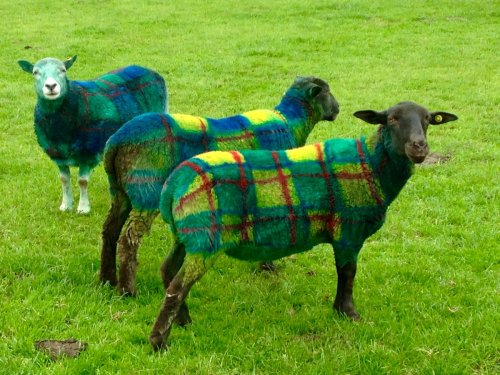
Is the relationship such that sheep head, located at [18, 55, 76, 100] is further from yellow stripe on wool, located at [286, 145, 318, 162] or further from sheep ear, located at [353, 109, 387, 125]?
sheep ear, located at [353, 109, 387, 125]

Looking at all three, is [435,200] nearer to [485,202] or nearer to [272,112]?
[485,202]

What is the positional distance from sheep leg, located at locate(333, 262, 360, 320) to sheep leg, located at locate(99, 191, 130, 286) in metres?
1.95

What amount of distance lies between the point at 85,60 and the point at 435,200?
35.7 ft

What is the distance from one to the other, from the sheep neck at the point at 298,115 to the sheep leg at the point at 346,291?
1655 mm

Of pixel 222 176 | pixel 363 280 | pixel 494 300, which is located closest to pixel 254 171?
pixel 222 176

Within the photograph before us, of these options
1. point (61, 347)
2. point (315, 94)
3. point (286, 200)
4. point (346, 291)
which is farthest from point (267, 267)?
point (61, 347)

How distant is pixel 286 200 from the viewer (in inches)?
197

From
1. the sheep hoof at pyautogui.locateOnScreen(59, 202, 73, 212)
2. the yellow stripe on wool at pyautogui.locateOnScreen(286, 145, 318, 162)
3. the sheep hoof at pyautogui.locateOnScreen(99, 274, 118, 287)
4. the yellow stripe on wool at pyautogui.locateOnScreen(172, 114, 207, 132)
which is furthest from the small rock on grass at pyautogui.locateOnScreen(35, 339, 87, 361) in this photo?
the sheep hoof at pyautogui.locateOnScreen(59, 202, 73, 212)

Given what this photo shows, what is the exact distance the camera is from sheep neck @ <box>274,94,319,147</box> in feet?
21.7

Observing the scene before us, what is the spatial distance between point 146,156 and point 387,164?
1940 mm

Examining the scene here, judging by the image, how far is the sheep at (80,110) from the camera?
7.31m

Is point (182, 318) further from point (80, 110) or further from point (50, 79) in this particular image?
point (50, 79)

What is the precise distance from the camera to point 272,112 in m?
6.50

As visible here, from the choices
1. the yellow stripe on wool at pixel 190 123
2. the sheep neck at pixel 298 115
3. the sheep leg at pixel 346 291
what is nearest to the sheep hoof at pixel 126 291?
the yellow stripe on wool at pixel 190 123
